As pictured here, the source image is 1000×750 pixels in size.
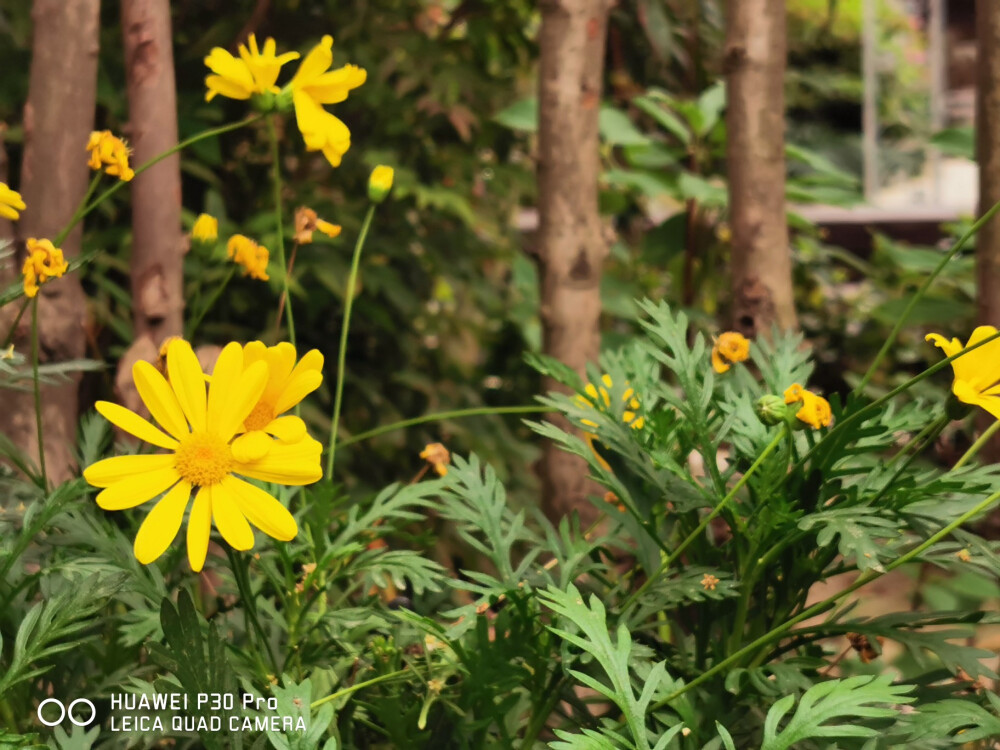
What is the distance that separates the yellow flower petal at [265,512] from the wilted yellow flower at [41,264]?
0.22 m

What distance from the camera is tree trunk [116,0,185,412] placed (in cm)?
93

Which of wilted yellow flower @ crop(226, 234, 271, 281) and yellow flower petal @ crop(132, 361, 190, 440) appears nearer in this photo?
yellow flower petal @ crop(132, 361, 190, 440)

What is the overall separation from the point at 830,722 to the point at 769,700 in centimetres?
5

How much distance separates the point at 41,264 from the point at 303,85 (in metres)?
0.21

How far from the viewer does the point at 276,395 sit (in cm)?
56

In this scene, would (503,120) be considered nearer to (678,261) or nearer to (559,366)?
(678,261)

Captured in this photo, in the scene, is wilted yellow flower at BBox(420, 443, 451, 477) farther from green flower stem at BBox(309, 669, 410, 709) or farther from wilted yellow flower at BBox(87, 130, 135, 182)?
wilted yellow flower at BBox(87, 130, 135, 182)

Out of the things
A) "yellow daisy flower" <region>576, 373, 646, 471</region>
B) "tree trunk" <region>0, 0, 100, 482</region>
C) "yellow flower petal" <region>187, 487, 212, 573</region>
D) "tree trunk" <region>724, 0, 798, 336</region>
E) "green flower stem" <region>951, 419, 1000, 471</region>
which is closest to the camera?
"yellow flower petal" <region>187, 487, 212, 573</region>

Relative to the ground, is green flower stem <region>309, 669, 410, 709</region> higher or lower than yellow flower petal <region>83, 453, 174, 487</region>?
lower

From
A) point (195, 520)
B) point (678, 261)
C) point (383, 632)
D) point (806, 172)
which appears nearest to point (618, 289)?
point (678, 261)

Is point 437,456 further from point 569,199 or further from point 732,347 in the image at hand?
point 569,199

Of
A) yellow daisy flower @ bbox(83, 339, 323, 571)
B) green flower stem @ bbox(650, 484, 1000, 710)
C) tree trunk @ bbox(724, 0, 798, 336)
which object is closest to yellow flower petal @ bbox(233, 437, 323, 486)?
yellow daisy flower @ bbox(83, 339, 323, 571)

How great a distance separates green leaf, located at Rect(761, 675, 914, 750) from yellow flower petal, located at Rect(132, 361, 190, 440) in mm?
358

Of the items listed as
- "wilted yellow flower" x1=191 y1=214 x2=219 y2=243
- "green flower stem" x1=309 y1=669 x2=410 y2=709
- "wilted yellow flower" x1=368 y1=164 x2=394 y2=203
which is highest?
"wilted yellow flower" x1=368 y1=164 x2=394 y2=203
